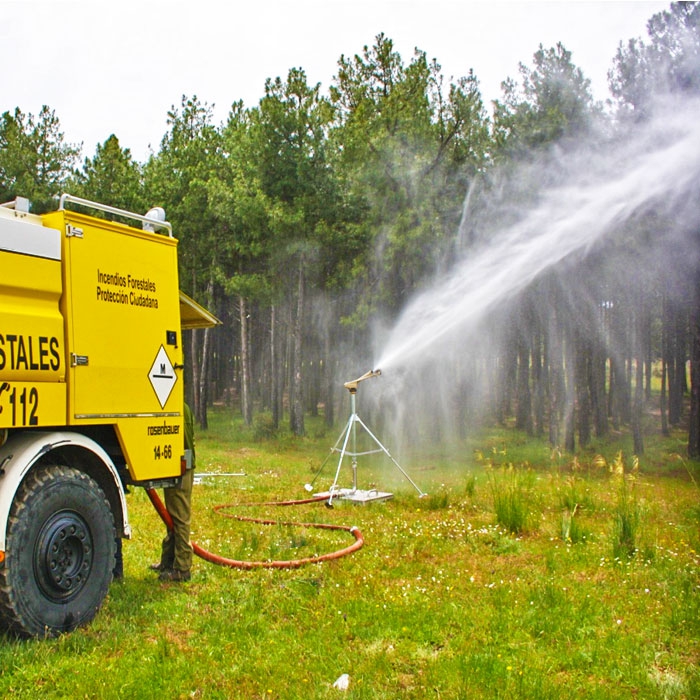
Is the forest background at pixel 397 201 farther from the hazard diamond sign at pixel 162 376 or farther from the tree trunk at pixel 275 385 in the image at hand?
the hazard diamond sign at pixel 162 376

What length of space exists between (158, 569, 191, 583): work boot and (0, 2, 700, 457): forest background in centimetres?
1667

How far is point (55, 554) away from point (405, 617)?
2.90m

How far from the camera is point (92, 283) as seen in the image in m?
5.62

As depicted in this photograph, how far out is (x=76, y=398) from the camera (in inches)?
211

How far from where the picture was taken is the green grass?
4645 mm

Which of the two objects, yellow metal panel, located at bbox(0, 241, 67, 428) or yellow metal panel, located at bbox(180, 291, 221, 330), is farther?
yellow metal panel, located at bbox(180, 291, 221, 330)

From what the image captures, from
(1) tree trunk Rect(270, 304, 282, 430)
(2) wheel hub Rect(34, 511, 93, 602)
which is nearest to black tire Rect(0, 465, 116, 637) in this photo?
(2) wheel hub Rect(34, 511, 93, 602)

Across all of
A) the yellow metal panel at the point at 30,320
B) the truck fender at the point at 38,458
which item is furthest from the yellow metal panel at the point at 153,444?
the yellow metal panel at the point at 30,320

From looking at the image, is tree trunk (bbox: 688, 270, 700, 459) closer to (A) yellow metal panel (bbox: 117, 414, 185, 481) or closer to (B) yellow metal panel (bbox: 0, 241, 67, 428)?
(A) yellow metal panel (bbox: 117, 414, 185, 481)

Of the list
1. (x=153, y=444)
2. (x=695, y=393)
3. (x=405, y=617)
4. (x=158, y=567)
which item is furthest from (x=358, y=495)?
(x=695, y=393)

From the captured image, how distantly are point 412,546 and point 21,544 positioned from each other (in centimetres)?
492

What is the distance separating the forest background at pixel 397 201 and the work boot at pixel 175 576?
16.7m

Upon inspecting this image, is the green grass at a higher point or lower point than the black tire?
lower

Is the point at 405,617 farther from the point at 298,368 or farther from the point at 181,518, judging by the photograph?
the point at 298,368
